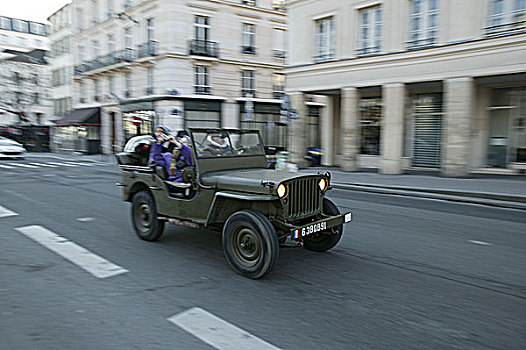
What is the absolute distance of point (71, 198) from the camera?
10.6 meters

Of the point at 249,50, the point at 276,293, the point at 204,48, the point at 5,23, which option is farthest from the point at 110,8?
the point at 5,23

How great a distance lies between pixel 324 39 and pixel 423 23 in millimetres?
4752

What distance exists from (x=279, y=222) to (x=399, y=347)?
6.42 ft

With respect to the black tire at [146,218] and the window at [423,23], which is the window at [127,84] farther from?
the black tire at [146,218]

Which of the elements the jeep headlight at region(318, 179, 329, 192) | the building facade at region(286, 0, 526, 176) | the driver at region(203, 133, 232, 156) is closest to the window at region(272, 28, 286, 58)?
the building facade at region(286, 0, 526, 176)

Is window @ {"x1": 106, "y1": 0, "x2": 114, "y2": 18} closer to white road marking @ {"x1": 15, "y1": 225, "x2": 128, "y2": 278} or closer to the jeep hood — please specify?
white road marking @ {"x1": 15, "y1": 225, "x2": 128, "y2": 278}

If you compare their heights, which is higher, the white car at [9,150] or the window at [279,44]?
the window at [279,44]

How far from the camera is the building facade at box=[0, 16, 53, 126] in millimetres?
51469

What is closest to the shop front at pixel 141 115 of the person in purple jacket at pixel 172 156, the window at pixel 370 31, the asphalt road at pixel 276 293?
the window at pixel 370 31

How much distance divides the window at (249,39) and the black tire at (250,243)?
2818 centimetres

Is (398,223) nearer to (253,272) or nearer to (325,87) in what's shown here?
(253,272)

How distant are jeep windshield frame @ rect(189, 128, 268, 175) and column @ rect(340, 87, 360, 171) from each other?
40.6ft

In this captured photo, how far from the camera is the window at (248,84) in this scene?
31.7 m

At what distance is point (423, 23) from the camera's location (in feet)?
52.9
